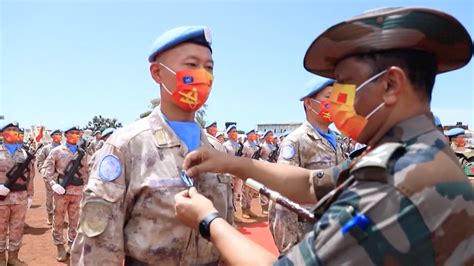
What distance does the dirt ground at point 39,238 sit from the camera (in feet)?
25.2

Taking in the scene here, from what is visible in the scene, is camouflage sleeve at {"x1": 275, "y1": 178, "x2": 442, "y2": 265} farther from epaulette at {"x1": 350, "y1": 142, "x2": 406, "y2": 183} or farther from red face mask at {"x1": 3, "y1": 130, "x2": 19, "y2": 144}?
red face mask at {"x1": 3, "y1": 130, "x2": 19, "y2": 144}

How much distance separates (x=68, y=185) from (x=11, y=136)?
4.68 ft

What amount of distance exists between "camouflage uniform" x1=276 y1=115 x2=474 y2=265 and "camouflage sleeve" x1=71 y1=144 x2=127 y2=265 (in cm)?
105

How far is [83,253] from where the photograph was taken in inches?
83.4

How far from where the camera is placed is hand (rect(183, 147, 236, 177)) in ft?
7.35

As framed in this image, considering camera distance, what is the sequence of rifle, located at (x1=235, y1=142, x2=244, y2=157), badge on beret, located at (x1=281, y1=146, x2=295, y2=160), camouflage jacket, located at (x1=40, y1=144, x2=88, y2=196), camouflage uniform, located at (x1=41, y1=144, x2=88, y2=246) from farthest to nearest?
rifle, located at (x1=235, y1=142, x2=244, y2=157) < camouflage jacket, located at (x1=40, y1=144, x2=88, y2=196) < camouflage uniform, located at (x1=41, y1=144, x2=88, y2=246) < badge on beret, located at (x1=281, y1=146, x2=295, y2=160)

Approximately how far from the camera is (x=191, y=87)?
93.7 inches

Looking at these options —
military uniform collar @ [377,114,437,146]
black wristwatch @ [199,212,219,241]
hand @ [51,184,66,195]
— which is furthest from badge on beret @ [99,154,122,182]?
hand @ [51,184,66,195]

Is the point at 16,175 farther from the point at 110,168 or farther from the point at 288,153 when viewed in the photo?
the point at 110,168

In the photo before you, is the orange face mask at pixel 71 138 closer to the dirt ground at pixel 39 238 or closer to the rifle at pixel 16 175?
the rifle at pixel 16 175

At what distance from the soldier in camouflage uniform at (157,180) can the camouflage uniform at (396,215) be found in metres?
0.97

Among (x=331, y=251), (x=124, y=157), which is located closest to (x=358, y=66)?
(x=331, y=251)

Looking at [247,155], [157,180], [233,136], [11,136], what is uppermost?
[157,180]

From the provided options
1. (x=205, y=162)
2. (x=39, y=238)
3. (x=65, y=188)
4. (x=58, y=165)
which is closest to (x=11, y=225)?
(x=65, y=188)
